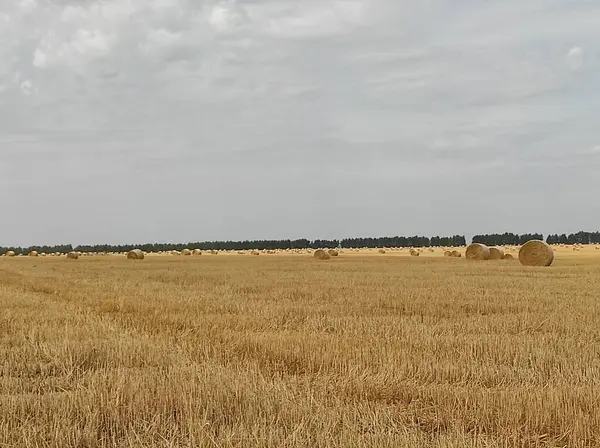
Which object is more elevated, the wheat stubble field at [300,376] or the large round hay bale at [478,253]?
the large round hay bale at [478,253]

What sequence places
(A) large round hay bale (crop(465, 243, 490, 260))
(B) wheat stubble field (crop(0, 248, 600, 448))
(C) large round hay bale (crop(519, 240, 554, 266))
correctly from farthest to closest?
(A) large round hay bale (crop(465, 243, 490, 260))
(C) large round hay bale (crop(519, 240, 554, 266))
(B) wheat stubble field (crop(0, 248, 600, 448))

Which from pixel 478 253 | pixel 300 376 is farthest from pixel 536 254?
pixel 300 376

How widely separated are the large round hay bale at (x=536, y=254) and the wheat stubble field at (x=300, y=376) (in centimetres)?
Result: 2331

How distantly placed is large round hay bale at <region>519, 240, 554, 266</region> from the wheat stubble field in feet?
76.5

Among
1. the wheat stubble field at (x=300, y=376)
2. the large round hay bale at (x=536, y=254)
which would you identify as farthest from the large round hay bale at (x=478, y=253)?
the wheat stubble field at (x=300, y=376)

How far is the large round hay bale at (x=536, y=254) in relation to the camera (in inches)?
1436

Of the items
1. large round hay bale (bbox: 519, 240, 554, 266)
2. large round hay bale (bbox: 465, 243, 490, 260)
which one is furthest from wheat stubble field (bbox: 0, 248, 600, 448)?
large round hay bale (bbox: 465, 243, 490, 260)

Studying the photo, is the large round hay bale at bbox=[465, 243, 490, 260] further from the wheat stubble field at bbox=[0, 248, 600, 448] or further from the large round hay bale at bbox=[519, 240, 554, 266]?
the wheat stubble field at bbox=[0, 248, 600, 448]

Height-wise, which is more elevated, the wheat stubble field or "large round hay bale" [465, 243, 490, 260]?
"large round hay bale" [465, 243, 490, 260]

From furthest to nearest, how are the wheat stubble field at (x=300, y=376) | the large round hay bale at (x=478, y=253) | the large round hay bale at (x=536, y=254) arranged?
the large round hay bale at (x=478, y=253), the large round hay bale at (x=536, y=254), the wheat stubble field at (x=300, y=376)

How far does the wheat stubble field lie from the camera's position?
523cm

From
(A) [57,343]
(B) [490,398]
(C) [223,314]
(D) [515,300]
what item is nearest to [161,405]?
(B) [490,398]

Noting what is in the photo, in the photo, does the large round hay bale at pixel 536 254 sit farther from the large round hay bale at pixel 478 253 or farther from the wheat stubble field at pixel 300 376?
the wheat stubble field at pixel 300 376

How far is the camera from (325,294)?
17766 millimetres
